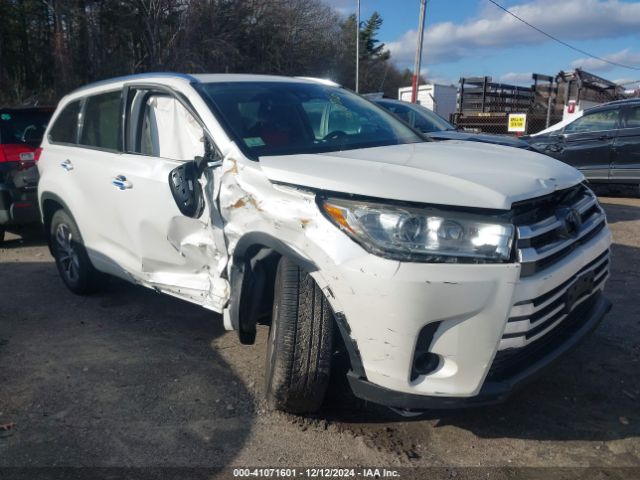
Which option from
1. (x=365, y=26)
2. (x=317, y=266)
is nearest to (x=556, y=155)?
(x=317, y=266)

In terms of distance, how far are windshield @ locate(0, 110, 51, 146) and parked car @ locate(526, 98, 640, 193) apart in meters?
7.43

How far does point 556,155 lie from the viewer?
10133 millimetres

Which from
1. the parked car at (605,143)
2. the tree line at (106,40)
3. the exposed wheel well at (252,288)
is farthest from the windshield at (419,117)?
the tree line at (106,40)

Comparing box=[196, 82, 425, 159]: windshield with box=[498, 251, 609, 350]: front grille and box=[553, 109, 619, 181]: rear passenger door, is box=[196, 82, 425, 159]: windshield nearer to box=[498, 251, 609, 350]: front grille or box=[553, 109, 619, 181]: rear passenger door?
Answer: box=[498, 251, 609, 350]: front grille

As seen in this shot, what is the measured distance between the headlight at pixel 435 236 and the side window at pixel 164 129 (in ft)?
4.76

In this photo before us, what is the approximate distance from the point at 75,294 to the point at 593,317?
13.7ft

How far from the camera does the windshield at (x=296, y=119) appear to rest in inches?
129

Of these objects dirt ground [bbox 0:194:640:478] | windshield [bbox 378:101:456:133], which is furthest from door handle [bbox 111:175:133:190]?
windshield [bbox 378:101:456:133]

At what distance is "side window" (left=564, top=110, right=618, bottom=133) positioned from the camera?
9.56 m

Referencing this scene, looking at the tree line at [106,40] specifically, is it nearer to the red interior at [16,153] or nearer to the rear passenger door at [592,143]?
the red interior at [16,153]

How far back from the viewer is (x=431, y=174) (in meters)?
2.57

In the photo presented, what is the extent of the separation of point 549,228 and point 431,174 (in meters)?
0.57

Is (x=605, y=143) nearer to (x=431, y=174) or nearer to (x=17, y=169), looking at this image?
(x=431, y=174)

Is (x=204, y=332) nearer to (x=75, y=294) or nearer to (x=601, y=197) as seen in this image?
(x=75, y=294)
